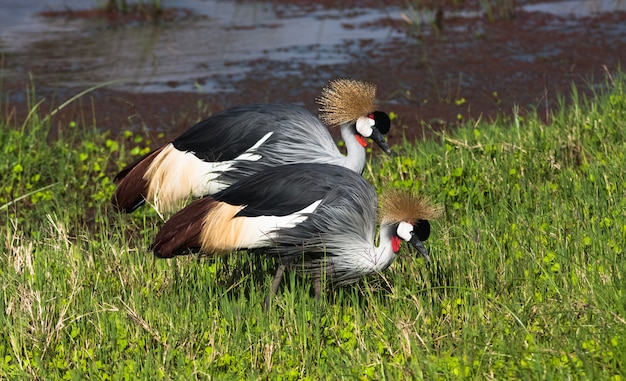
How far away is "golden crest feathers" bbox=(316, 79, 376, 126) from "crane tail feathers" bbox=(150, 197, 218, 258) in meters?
1.09

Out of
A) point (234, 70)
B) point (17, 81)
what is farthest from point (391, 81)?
point (17, 81)

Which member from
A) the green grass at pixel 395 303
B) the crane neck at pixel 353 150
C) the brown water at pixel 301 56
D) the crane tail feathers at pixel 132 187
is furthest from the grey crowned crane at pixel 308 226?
the brown water at pixel 301 56

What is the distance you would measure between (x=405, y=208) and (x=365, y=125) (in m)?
1.24

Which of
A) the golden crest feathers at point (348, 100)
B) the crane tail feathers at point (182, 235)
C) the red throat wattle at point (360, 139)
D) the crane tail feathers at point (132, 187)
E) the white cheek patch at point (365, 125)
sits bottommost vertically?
the crane tail feathers at point (132, 187)

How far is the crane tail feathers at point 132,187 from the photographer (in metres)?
5.45

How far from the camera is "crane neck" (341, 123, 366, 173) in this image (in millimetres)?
5102

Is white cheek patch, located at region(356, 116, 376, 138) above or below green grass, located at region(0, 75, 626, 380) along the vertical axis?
above

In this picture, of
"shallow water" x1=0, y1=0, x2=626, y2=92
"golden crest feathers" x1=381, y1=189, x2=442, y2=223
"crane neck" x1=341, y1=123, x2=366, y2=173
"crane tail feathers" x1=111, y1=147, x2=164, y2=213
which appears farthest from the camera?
"shallow water" x1=0, y1=0, x2=626, y2=92

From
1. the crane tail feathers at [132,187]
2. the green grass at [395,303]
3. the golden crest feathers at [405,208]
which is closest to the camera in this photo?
the green grass at [395,303]

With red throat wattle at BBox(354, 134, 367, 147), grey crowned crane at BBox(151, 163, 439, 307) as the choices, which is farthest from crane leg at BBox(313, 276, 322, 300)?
red throat wattle at BBox(354, 134, 367, 147)

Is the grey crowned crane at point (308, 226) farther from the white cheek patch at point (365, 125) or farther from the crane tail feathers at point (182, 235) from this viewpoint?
the white cheek patch at point (365, 125)

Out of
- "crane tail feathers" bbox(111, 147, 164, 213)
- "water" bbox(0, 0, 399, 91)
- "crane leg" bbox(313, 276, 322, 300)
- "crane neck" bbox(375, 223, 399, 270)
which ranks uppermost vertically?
"crane neck" bbox(375, 223, 399, 270)

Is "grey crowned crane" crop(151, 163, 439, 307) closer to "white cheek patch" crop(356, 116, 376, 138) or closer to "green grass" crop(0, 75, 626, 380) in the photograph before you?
"green grass" crop(0, 75, 626, 380)

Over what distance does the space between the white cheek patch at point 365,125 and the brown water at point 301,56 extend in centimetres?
232
